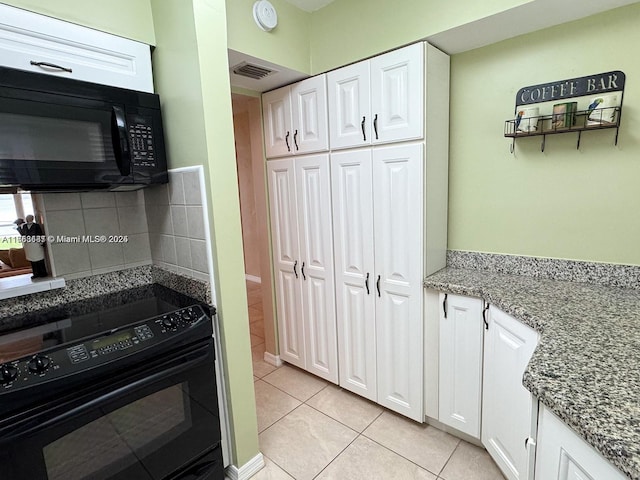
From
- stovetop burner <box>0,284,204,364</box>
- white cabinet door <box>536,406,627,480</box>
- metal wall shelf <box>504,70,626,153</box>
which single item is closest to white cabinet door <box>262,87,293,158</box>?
stovetop burner <box>0,284,204,364</box>

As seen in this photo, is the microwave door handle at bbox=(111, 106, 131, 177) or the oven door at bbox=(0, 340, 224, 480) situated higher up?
the microwave door handle at bbox=(111, 106, 131, 177)

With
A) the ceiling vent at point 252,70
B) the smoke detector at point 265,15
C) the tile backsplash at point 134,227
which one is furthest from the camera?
the ceiling vent at point 252,70

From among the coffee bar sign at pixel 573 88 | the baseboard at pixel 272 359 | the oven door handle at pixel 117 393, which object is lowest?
the baseboard at pixel 272 359

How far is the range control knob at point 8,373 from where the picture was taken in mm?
1028

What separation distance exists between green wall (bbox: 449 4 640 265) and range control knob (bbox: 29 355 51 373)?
2.01 m

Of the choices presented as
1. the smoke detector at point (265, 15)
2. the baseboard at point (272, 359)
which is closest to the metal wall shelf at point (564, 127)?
the smoke detector at point (265, 15)

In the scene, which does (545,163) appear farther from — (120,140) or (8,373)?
(8,373)

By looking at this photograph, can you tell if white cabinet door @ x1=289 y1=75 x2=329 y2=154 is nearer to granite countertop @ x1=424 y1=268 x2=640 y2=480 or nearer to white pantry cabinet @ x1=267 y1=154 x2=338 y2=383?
white pantry cabinet @ x1=267 y1=154 x2=338 y2=383

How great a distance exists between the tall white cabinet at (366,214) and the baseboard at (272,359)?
287mm

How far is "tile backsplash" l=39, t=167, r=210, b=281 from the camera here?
162 cm

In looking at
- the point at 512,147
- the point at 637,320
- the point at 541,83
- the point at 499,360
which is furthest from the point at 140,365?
the point at 541,83

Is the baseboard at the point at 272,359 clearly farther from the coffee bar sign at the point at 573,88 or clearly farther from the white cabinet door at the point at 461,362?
the coffee bar sign at the point at 573,88

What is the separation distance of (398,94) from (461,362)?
1.46m

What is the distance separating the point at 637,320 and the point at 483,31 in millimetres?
1417
